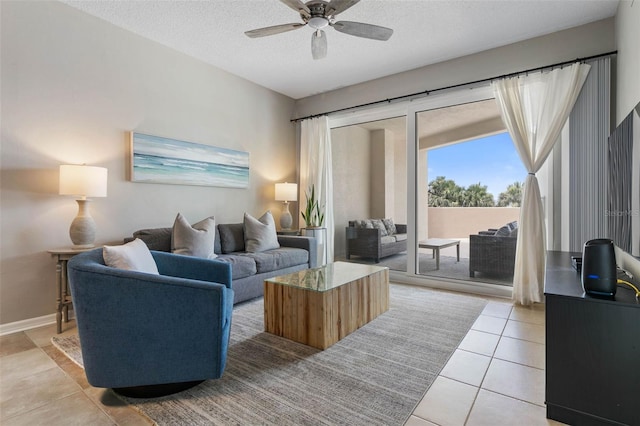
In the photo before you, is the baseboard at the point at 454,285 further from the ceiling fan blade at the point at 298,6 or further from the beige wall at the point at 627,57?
the ceiling fan blade at the point at 298,6

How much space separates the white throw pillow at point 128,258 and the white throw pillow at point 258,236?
73.7 inches

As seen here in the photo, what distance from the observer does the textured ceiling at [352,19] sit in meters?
2.95

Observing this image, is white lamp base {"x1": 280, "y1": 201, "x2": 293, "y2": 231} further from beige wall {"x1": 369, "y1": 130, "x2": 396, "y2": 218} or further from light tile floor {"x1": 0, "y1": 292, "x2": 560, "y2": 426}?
light tile floor {"x1": 0, "y1": 292, "x2": 560, "y2": 426}

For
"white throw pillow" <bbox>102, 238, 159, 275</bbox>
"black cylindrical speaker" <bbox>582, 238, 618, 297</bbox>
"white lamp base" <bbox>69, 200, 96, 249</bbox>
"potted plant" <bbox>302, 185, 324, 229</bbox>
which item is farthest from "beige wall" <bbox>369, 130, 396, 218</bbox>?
"white lamp base" <bbox>69, 200, 96, 249</bbox>

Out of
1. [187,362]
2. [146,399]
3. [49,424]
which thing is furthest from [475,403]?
[49,424]

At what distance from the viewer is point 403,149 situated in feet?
14.9

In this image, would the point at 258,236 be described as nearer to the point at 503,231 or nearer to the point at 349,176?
the point at 349,176

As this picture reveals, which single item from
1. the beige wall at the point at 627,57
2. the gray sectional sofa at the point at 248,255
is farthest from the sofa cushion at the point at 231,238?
the beige wall at the point at 627,57

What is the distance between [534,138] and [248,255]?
340cm

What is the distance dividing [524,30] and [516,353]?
324 cm

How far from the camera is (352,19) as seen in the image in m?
3.19

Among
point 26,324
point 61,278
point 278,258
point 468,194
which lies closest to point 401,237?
point 468,194

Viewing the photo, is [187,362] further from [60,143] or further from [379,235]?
[379,235]

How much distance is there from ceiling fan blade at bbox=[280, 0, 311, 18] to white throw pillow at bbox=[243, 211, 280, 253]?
2446 millimetres
